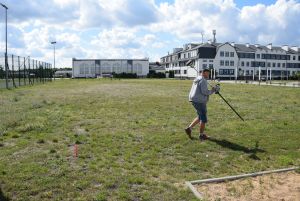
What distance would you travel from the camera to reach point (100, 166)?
6.42 m

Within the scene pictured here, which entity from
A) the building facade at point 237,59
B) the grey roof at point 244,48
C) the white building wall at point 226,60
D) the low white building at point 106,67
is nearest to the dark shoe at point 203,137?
the building facade at point 237,59

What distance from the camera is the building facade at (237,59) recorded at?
90750 millimetres

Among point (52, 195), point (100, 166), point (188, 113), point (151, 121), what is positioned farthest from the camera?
point (188, 113)

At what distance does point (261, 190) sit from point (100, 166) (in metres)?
2.73

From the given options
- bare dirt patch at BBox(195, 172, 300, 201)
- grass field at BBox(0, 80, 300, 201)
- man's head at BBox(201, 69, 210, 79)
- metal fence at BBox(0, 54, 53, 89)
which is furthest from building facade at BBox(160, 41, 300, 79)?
bare dirt patch at BBox(195, 172, 300, 201)

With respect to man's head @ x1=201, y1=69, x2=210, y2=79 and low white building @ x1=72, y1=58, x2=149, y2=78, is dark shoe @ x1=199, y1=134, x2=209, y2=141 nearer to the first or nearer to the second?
man's head @ x1=201, y1=69, x2=210, y2=79

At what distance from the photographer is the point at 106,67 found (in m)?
107

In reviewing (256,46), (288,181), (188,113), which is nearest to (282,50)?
(256,46)

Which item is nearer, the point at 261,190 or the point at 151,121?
the point at 261,190

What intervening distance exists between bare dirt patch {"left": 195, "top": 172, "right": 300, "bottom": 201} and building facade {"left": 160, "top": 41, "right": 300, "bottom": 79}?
78949 mm

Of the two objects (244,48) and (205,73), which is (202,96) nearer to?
A: (205,73)

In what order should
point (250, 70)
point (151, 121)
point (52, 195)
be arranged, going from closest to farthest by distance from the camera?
1. point (52, 195)
2. point (151, 121)
3. point (250, 70)

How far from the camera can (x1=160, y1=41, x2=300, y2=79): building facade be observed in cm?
9075

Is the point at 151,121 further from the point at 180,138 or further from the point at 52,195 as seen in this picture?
the point at 52,195
